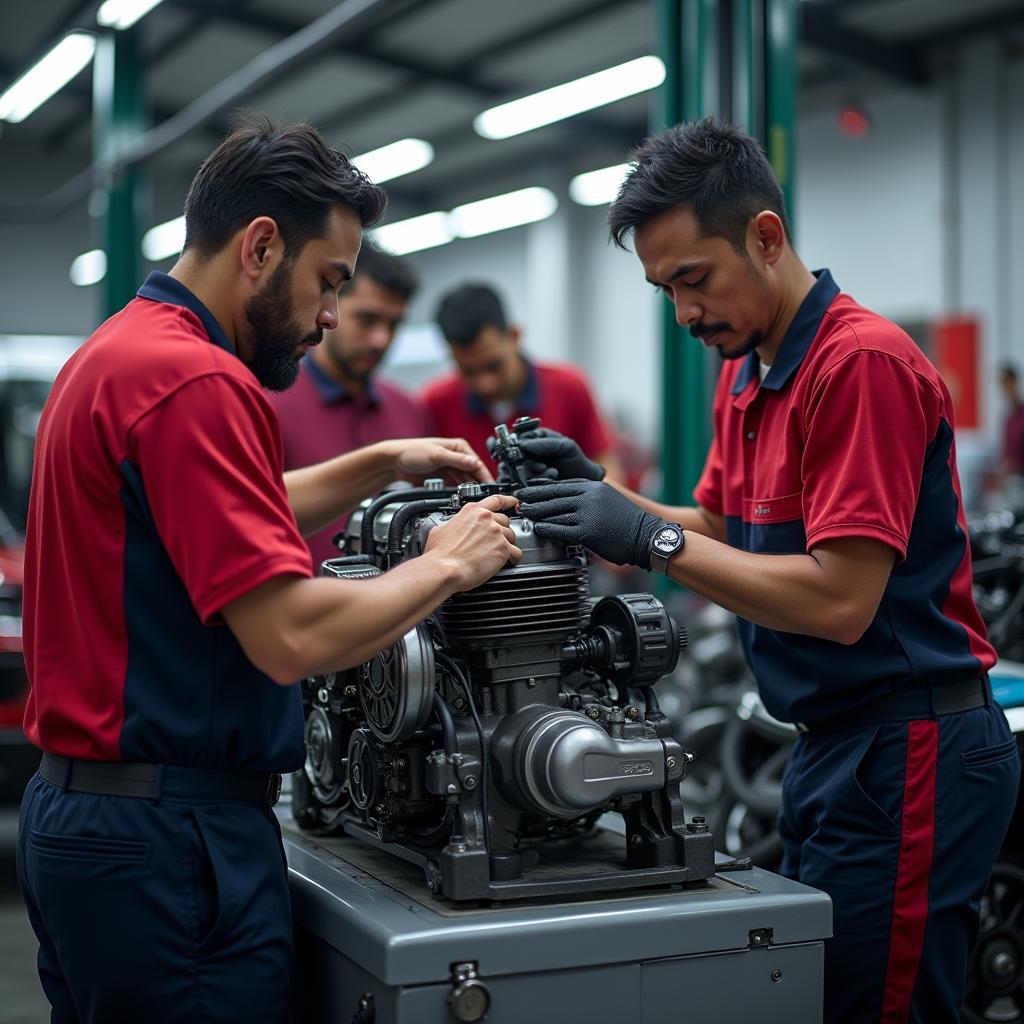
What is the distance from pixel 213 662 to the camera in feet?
4.91

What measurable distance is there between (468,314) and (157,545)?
88.7 inches

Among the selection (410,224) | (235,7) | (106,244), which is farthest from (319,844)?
(410,224)

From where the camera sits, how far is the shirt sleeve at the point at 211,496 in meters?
1.38

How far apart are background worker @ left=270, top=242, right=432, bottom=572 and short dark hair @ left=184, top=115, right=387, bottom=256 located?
1.58 m

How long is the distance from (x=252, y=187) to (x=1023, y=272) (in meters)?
9.55

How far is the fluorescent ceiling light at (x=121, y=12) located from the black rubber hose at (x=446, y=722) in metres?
6.41

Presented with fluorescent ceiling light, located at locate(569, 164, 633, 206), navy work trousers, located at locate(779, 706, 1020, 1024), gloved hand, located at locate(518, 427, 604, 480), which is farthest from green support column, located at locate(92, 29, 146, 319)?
navy work trousers, located at locate(779, 706, 1020, 1024)

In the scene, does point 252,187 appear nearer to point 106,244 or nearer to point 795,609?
point 795,609

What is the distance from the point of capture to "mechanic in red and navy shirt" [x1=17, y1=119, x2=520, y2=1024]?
1.40 metres

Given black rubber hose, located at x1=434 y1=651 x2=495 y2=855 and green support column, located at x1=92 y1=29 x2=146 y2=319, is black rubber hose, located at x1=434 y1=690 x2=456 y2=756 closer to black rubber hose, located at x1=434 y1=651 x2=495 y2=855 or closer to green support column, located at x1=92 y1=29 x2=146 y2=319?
black rubber hose, located at x1=434 y1=651 x2=495 y2=855

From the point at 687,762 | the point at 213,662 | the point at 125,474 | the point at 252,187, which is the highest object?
the point at 252,187

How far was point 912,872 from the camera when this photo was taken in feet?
5.84

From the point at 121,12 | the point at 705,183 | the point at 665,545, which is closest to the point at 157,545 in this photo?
the point at 665,545

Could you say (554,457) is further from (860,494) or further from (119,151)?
(119,151)
